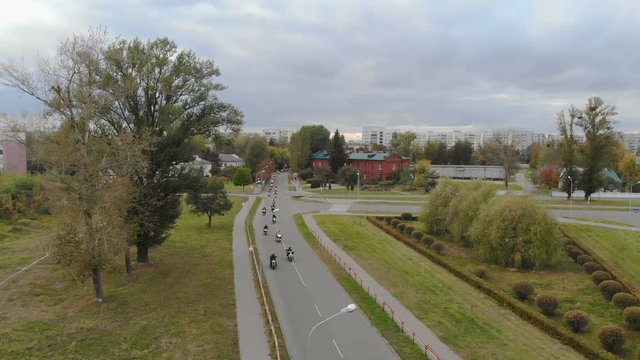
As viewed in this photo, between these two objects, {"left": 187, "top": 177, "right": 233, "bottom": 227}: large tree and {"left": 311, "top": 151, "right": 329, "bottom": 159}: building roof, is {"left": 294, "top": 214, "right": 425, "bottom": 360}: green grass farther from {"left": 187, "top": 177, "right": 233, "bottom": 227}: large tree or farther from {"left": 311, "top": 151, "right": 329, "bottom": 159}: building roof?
{"left": 311, "top": 151, "right": 329, "bottom": 159}: building roof

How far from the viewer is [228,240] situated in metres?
40.7

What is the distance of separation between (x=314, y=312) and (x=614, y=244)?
1203 inches

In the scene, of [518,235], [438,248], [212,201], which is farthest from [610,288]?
[212,201]

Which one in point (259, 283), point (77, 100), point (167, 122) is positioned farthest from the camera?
point (167, 122)

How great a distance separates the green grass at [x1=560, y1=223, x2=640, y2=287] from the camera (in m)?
33.9

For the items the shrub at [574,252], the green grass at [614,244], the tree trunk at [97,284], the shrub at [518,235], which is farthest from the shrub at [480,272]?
the tree trunk at [97,284]

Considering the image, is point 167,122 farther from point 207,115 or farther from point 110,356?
point 110,356

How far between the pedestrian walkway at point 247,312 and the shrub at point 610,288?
64.6ft

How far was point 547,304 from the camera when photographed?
931 inches

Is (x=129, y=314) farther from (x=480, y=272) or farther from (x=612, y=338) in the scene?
(x=612, y=338)

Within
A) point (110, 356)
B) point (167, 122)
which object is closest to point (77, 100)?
point (167, 122)

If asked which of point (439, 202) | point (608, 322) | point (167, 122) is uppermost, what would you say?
point (167, 122)

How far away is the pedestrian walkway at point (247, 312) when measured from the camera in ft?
62.0

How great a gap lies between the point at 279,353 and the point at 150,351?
518cm
